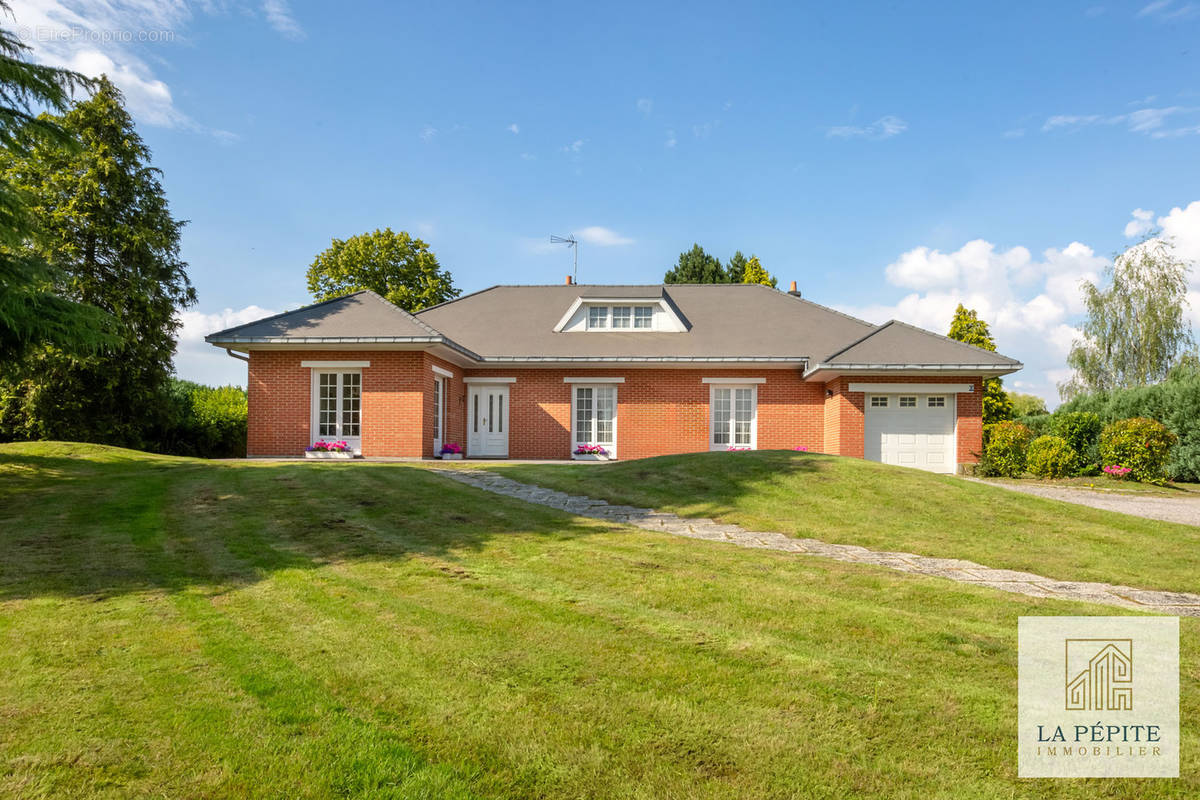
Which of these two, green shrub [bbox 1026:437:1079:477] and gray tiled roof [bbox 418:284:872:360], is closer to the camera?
green shrub [bbox 1026:437:1079:477]

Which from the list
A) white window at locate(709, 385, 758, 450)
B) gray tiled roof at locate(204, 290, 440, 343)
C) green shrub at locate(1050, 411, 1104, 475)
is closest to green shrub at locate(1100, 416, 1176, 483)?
green shrub at locate(1050, 411, 1104, 475)

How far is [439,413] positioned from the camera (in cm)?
1786

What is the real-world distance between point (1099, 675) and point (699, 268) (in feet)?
134

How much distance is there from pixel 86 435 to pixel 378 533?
19109 mm

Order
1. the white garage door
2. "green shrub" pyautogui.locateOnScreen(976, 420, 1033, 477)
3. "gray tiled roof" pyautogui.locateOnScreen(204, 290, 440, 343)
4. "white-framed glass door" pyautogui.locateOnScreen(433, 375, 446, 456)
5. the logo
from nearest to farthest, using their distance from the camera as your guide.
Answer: the logo → "gray tiled roof" pyautogui.locateOnScreen(204, 290, 440, 343) → "green shrub" pyautogui.locateOnScreen(976, 420, 1033, 477) → "white-framed glass door" pyautogui.locateOnScreen(433, 375, 446, 456) → the white garage door

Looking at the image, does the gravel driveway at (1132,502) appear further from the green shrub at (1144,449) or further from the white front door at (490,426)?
the white front door at (490,426)

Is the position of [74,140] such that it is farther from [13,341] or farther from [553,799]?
[553,799]

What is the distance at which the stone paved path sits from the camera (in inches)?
214

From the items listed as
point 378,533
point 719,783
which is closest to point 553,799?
point 719,783

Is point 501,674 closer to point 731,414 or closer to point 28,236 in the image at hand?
point 28,236

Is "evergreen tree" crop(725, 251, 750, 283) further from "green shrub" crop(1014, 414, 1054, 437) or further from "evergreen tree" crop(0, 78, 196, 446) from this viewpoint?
"evergreen tree" crop(0, 78, 196, 446)

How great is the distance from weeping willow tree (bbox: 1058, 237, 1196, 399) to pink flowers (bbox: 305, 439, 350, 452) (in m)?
32.5

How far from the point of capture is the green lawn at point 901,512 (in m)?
6.99

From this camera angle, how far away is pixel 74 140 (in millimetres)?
8875
